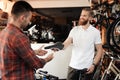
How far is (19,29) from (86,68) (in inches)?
57.4

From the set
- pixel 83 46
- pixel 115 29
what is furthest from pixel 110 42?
pixel 83 46

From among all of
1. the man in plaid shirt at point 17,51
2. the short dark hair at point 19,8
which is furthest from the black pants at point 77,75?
the short dark hair at point 19,8

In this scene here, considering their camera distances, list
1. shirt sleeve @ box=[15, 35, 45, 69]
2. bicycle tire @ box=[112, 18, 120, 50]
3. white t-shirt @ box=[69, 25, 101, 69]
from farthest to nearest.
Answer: bicycle tire @ box=[112, 18, 120, 50], white t-shirt @ box=[69, 25, 101, 69], shirt sleeve @ box=[15, 35, 45, 69]

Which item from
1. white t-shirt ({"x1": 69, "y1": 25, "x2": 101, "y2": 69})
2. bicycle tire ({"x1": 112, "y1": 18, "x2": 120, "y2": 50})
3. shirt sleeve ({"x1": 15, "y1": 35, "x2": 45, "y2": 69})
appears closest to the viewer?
shirt sleeve ({"x1": 15, "y1": 35, "x2": 45, "y2": 69})

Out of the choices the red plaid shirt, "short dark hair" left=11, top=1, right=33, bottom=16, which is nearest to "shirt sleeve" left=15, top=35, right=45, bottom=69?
the red plaid shirt

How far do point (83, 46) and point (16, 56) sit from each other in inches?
56.0

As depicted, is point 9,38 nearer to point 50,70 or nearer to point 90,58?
point 90,58

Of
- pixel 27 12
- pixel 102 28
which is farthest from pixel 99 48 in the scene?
pixel 102 28

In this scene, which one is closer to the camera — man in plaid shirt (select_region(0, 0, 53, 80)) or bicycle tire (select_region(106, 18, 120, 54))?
man in plaid shirt (select_region(0, 0, 53, 80))

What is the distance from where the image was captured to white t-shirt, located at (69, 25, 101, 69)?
3490mm

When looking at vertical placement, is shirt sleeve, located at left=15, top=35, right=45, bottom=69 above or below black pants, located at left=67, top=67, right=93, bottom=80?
above

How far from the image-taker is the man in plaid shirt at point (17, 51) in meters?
2.21

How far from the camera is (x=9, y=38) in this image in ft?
7.30

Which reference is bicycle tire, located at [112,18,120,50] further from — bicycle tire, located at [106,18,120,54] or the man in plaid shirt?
the man in plaid shirt
